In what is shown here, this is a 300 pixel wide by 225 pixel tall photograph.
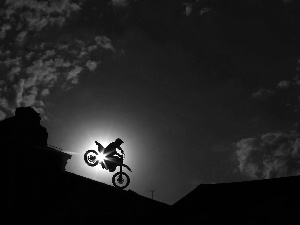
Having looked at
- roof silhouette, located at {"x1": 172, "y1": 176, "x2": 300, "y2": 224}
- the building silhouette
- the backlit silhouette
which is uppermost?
the backlit silhouette

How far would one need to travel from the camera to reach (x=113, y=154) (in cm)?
1669

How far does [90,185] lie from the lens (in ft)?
62.2

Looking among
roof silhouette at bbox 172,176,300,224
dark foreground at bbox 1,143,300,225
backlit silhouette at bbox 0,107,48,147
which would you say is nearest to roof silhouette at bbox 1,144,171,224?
dark foreground at bbox 1,143,300,225

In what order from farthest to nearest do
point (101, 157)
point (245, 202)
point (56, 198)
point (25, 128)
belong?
point (25, 128) < point (56, 198) < point (101, 157) < point (245, 202)

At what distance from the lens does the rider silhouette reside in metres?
16.4

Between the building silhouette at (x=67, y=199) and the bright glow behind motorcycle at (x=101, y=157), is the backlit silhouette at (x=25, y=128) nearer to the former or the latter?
the building silhouette at (x=67, y=199)

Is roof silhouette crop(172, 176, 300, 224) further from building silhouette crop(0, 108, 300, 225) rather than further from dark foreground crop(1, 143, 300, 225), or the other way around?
dark foreground crop(1, 143, 300, 225)

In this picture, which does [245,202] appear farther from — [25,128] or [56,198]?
[25,128]

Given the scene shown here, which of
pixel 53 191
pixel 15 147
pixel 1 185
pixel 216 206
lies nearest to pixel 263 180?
pixel 216 206

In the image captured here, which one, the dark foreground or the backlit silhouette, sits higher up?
the backlit silhouette

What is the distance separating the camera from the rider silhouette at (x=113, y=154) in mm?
16411

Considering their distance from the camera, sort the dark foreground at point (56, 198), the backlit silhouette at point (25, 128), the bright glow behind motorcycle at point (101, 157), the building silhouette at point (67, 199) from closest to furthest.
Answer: the building silhouette at point (67, 199)
the bright glow behind motorcycle at point (101, 157)
the dark foreground at point (56, 198)
the backlit silhouette at point (25, 128)

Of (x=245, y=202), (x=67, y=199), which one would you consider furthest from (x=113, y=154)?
(x=245, y=202)

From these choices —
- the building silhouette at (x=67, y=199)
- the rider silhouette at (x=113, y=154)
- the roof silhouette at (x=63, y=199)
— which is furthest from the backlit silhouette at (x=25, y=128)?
the rider silhouette at (x=113, y=154)
